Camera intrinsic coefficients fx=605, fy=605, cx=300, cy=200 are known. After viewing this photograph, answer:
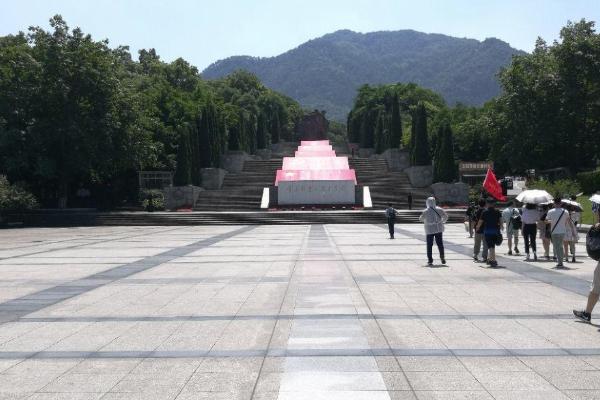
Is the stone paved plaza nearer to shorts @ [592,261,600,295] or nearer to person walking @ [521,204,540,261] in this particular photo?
shorts @ [592,261,600,295]

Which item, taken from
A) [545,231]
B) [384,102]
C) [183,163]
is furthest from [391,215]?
[384,102]

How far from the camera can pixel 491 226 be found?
14109 millimetres

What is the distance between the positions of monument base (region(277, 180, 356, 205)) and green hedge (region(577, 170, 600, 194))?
15.3 metres

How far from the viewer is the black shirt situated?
46.1 feet

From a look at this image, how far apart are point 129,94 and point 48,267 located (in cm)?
2779

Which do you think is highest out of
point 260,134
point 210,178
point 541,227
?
point 260,134

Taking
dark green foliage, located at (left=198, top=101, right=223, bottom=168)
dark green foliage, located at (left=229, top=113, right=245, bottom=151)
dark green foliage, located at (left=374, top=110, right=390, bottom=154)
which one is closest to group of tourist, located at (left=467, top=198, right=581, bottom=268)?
dark green foliage, located at (left=198, top=101, right=223, bottom=168)

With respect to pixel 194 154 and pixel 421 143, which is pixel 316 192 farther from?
pixel 421 143

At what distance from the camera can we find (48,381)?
5594mm

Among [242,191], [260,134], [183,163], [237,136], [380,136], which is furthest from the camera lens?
[260,134]

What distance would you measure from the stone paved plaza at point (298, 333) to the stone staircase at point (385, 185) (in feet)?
101

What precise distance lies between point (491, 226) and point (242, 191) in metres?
36.0

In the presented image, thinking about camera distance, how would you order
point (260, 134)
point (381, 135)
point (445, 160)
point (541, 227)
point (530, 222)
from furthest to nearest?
point (260, 134) → point (381, 135) → point (445, 160) → point (541, 227) → point (530, 222)

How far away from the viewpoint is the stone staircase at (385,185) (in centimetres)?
4488
